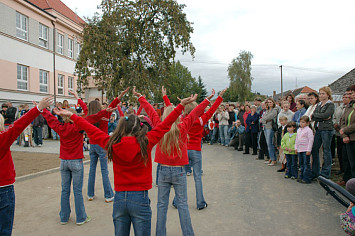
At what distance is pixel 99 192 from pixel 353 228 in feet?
17.2

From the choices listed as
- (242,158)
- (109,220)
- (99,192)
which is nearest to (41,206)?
(99,192)

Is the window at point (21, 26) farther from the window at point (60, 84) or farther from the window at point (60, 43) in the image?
the window at point (60, 84)

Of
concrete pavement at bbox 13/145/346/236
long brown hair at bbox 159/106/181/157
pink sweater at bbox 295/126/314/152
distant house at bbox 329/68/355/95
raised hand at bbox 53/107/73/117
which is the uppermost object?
distant house at bbox 329/68/355/95

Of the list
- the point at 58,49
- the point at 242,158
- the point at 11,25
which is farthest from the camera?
the point at 58,49

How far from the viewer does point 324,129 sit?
254 inches

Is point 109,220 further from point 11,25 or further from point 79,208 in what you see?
point 11,25

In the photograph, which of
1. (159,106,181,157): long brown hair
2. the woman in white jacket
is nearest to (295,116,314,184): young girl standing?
(159,106,181,157): long brown hair

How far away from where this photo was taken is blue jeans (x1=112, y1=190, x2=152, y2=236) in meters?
2.64

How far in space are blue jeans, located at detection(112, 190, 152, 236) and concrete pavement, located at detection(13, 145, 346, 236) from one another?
1480 mm

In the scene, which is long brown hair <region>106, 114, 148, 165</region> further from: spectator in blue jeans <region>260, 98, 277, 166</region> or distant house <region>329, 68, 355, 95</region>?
distant house <region>329, 68, 355, 95</region>

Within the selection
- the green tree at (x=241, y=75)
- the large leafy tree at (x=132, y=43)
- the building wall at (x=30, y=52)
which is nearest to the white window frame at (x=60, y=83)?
the building wall at (x=30, y=52)

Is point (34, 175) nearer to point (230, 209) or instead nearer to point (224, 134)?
point (230, 209)

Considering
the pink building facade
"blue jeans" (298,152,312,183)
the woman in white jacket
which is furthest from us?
the pink building facade

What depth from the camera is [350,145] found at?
5.65 metres
